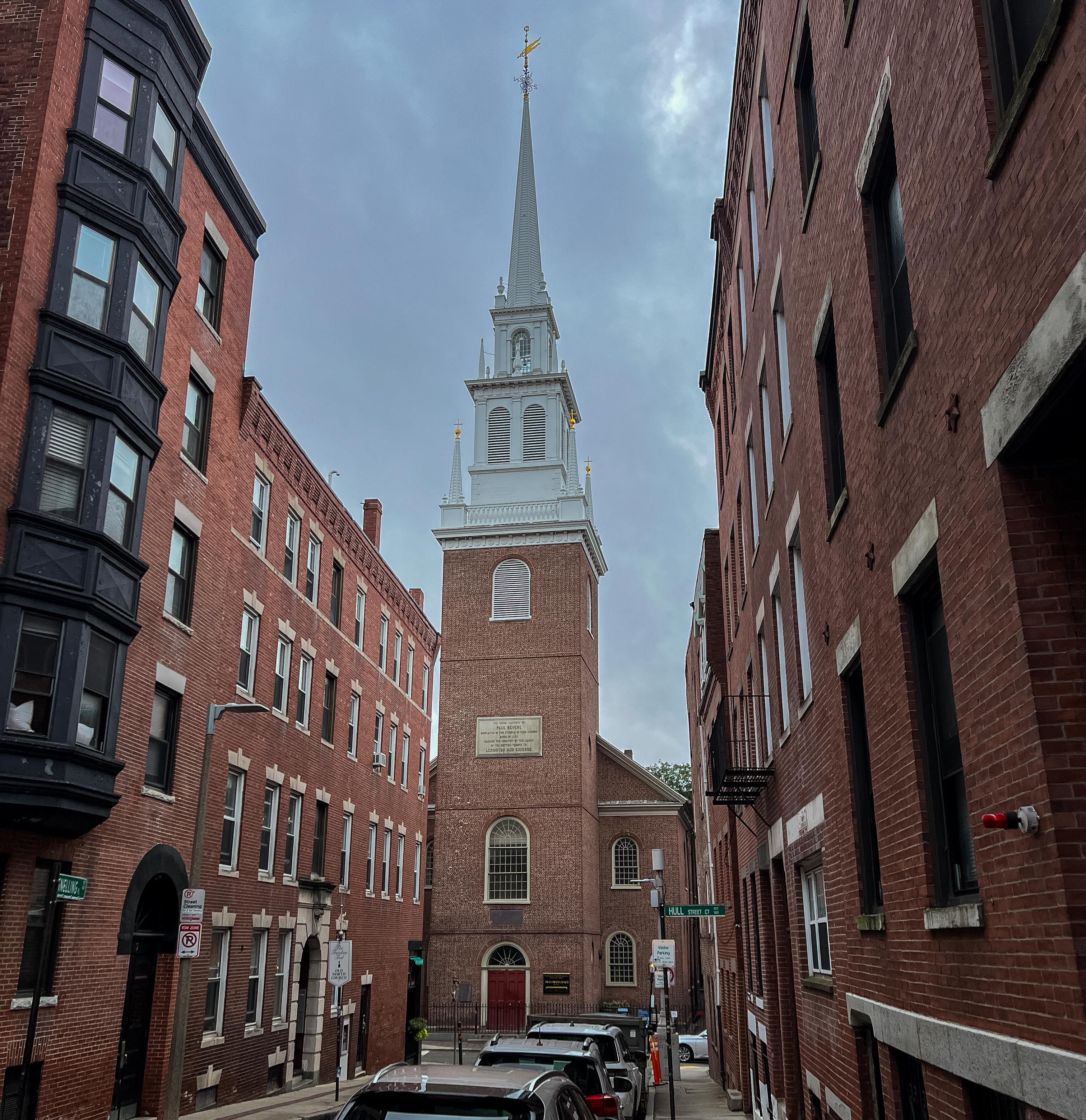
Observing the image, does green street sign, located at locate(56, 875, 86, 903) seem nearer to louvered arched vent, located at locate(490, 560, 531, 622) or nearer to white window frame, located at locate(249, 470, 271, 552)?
white window frame, located at locate(249, 470, 271, 552)

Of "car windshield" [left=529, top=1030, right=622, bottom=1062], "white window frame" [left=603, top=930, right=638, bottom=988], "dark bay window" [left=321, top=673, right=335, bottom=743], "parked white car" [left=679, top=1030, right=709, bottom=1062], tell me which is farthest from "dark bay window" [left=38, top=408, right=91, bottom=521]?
"white window frame" [left=603, top=930, right=638, bottom=988]

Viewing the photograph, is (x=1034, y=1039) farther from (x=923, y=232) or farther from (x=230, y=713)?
(x=230, y=713)

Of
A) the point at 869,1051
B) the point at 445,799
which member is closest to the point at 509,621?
the point at 445,799

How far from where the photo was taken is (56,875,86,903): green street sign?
43.9 ft

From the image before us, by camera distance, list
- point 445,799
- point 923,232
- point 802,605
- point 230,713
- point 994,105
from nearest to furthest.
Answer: point 994,105
point 923,232
point 802,605
point 230,713
point 445,799

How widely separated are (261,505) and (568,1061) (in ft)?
55.0

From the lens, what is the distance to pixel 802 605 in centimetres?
1355

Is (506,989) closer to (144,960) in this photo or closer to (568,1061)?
(144,960)

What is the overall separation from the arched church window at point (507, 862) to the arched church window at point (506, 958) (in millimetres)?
2179

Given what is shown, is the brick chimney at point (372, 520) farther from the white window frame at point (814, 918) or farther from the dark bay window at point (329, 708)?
the white window frame at point (814, 918)

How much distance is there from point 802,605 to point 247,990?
16.2 m

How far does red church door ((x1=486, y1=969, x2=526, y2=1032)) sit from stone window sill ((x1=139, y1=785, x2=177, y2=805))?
34.9 metres

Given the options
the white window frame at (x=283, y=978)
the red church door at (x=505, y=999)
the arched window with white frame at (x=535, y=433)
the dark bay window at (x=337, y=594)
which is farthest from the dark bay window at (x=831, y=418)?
the arched window with white frame at (x=535, y=433)

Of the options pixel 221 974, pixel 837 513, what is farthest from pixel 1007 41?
pixel 221 974
